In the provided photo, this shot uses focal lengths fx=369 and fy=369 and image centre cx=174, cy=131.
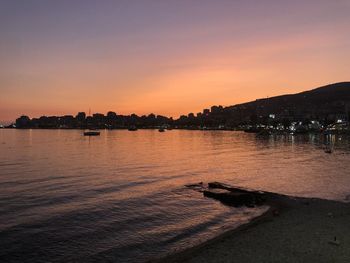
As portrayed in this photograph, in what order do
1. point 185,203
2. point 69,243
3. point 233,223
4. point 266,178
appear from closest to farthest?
1. point 69,243
2. point 233,223
3. point 185,203
4. point 266,178

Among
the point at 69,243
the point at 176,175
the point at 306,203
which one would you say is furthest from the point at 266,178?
the point at 69,243

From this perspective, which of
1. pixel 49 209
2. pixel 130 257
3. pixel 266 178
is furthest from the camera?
pixel 266 178

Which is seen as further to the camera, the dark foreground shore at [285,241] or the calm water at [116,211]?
the calm water at [116,211]

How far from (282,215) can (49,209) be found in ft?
60.4

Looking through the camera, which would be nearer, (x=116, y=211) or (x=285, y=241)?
(x=285, y=241)

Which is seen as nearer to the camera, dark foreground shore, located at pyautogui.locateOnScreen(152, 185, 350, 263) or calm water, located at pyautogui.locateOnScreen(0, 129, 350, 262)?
dark foreground shore, located at pyautogui.locateOnScreen(152, 185, 350, 263)

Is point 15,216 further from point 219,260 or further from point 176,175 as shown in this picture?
point 176,175

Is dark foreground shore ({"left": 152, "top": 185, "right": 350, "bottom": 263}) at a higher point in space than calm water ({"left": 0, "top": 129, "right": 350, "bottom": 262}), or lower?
higher

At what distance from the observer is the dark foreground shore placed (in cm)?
1700

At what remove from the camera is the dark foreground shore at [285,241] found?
17000 millimetres

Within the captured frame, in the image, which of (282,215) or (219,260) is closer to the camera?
(219,260)

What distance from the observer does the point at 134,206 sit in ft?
105

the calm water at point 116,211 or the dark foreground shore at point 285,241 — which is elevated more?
the dark foreground shore at point 285,241

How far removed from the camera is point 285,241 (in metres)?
19.5
